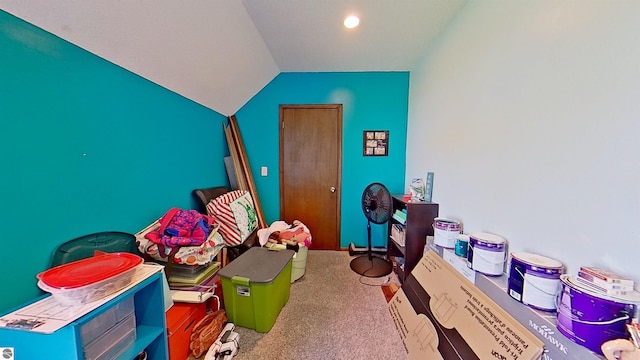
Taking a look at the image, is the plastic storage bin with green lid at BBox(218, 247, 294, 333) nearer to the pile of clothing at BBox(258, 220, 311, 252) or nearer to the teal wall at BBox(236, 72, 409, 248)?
Result: the pile of clothing at BBox(258, 220, 311, 252)

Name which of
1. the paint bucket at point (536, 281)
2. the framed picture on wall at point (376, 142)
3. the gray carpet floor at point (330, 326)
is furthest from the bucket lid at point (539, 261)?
the framed picture on wall at point (376, 142)

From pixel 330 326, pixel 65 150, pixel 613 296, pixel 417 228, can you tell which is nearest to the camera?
pixel 613 296

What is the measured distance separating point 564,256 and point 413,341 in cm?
100

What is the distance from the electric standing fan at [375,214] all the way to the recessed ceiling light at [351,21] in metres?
1.56

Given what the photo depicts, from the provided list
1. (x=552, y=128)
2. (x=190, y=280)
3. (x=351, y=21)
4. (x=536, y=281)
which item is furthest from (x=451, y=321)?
(x=351, y=21)

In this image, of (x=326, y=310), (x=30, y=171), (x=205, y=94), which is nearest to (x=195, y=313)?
(x=326, y=310)

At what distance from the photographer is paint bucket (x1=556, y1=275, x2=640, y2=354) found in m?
0.72

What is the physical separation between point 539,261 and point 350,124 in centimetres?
245

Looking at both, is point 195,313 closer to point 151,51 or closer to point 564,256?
point 151,51

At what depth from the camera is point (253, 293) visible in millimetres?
1645

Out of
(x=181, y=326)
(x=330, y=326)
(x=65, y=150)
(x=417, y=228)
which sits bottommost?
(x=330, y=326)

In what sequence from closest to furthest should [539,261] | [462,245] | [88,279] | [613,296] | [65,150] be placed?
[613,296], [88,279], [539,261], [65,150], [462,245]

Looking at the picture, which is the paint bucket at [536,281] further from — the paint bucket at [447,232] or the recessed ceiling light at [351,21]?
the recessed ceiling light at [351,21]

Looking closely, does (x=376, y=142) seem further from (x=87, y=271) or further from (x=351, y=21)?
(x=87, y=271)
